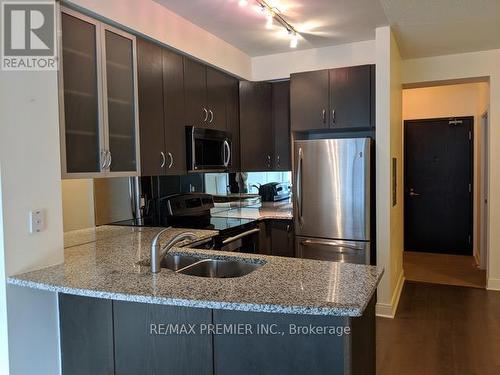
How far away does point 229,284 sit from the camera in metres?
1.60

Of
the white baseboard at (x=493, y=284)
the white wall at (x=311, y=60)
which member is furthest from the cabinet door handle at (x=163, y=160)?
the white baseboard at (x=493, y=284)

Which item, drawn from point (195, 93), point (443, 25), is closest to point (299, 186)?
point (195, 93)

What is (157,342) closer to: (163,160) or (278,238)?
(163,160)

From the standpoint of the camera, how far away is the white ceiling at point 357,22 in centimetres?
291

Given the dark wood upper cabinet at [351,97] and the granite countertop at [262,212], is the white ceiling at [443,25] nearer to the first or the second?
the dark wood upper cabinet at [351,97]

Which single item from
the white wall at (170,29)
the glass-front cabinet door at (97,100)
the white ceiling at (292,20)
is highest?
the white ceiling at (292,20)

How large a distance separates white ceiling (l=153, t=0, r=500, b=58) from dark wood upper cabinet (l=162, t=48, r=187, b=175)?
1.29ft

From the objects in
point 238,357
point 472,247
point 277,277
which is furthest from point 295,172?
point 472,247

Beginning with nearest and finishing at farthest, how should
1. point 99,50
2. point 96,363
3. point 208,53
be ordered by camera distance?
1. point 96,363
2. point 99,50
3. point 208,53

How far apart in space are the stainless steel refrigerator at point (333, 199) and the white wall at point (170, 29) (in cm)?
113

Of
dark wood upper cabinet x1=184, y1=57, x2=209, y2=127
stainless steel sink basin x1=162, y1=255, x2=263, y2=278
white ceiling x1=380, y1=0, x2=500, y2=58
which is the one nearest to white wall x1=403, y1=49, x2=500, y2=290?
white ceiling x1=380, y1=0, x2=500, y2=58

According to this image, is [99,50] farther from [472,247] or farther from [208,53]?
[472,247]

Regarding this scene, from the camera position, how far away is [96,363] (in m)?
1.80

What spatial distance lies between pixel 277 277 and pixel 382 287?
2.27 meters
